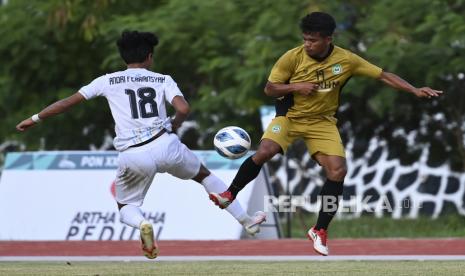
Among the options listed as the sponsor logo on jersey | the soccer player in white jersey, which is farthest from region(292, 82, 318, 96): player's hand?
the soccer player in white jersey

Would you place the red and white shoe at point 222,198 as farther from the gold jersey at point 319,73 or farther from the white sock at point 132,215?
the gold jersey at point 319,73

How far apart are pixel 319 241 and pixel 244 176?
3.16 ft

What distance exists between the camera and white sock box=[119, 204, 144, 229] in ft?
33.9

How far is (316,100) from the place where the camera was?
10922 millimetres

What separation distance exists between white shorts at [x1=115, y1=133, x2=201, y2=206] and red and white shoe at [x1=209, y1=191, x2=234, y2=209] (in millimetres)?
296

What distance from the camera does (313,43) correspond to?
34.9ft

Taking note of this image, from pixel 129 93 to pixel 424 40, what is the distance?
784 cm

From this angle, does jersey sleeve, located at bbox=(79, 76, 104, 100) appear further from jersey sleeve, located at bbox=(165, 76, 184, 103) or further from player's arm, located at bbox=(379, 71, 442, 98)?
player's arm, located at bbox=(379, 71, 442, 98)

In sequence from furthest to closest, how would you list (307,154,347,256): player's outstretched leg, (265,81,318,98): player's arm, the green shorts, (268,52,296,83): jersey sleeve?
1. the green shorts
2. (307,154,347,256): player's outstretched leg
3. (268,52,296,83): jersey sleeve
4. (265,81,318,98): player's arm

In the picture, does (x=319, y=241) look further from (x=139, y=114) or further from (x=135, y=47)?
(x=135, y=47)

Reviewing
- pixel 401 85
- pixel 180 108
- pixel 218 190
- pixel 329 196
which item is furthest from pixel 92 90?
pixel 401 85

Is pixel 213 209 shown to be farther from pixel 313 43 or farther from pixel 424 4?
pixel 313 43

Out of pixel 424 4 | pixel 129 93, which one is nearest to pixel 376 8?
pixel 424 4

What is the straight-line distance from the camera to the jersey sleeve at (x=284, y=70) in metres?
10.8
